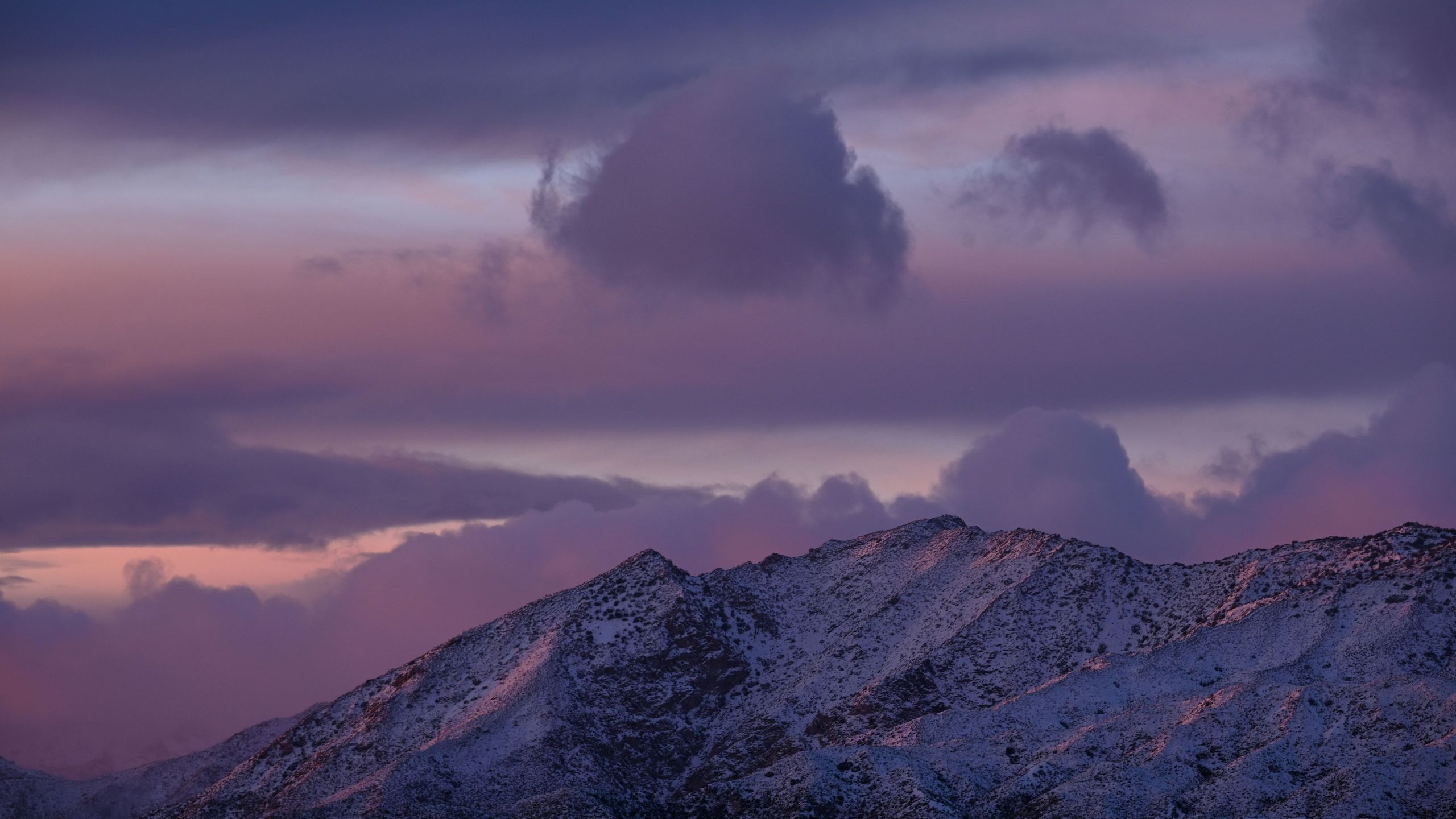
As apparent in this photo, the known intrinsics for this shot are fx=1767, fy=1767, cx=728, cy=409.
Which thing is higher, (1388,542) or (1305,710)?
(1388,542)

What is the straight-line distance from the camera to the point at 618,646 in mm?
176000

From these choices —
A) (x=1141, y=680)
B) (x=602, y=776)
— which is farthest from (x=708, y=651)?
(x=1141, y=680)

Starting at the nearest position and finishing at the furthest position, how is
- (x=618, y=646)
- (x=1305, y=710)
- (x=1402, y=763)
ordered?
(x=1402, y=763) → (x=1305, y=710) → (x=618, y=646)

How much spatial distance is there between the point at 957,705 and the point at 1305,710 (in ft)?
110

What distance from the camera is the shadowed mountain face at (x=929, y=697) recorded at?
426 feet

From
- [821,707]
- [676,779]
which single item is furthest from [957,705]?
[676,779]

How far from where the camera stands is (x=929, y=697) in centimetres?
15825

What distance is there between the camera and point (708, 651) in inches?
6934

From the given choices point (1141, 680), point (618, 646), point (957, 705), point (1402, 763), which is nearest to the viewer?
point (1402, 763)

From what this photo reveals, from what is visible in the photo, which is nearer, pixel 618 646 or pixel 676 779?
pixel 676 779

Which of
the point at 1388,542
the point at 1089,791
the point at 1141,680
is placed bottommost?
the point at 1089,791

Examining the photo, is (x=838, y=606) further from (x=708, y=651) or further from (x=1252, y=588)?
(x=1252, y=588)

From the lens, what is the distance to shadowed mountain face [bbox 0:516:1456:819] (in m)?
130

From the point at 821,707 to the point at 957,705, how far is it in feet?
43.2
